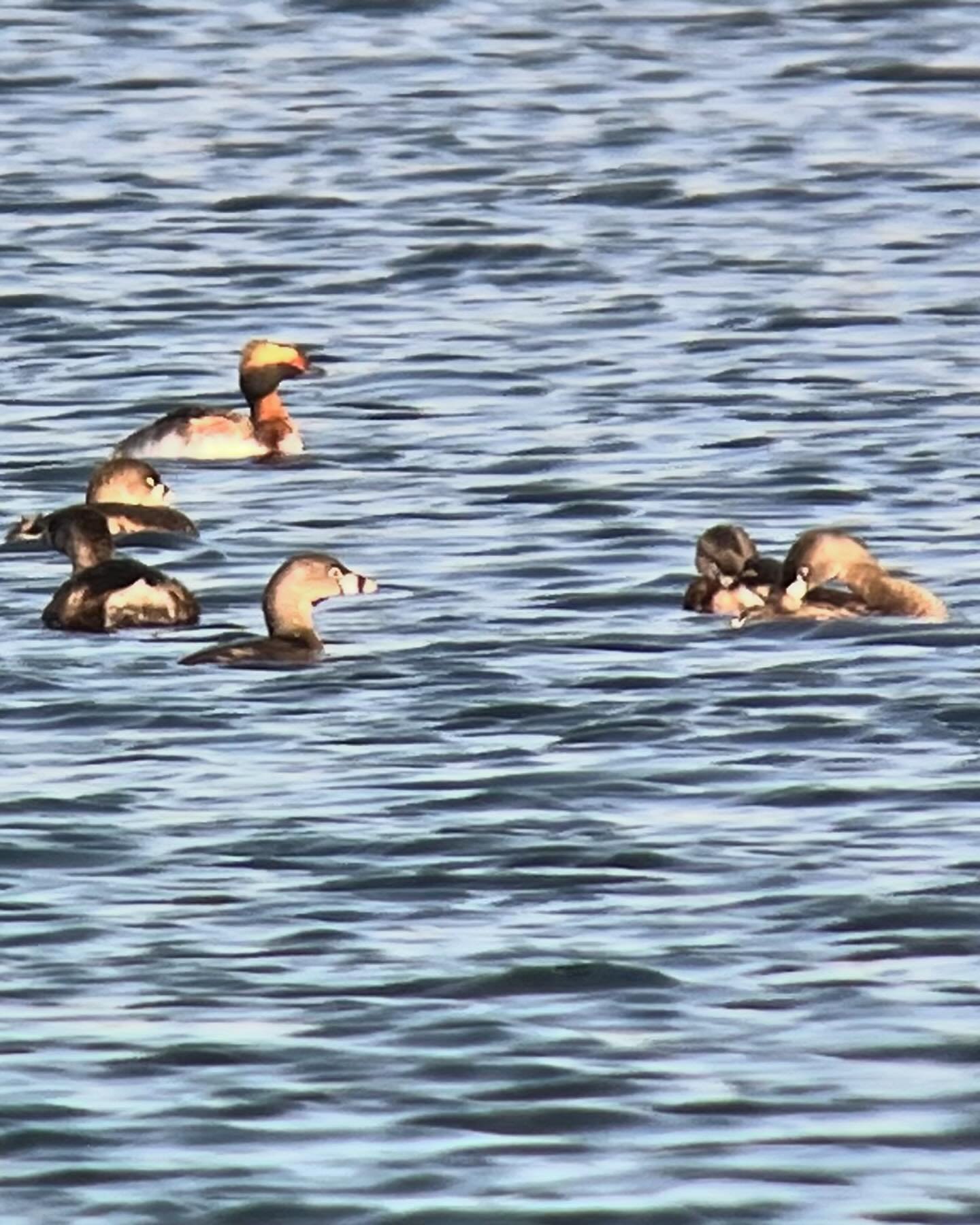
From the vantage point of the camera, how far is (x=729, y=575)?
16.0 metres

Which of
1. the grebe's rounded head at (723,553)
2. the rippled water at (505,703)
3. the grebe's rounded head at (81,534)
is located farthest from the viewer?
the grebe's rounded head at (81,534)

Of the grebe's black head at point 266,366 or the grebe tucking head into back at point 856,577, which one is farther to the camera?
the grebe's black head at point 266,366

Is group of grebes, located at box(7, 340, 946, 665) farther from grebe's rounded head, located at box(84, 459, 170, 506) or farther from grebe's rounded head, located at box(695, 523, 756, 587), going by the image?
grebe's rounded head, located at box(84, 459, 170, 506)

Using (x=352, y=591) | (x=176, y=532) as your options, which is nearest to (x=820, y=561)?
(x=352, y=591)

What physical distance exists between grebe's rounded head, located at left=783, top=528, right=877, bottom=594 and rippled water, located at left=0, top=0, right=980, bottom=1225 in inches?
7.2

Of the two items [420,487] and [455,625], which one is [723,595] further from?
[420,487]

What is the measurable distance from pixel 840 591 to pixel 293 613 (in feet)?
6.32

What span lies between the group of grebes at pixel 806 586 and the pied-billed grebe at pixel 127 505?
105 inches

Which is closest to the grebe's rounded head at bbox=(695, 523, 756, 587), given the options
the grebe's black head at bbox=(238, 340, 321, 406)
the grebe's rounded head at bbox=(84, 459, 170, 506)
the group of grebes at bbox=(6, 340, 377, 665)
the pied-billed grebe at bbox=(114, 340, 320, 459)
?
the group of grebes at bbox=(6, 340, 377, 665)

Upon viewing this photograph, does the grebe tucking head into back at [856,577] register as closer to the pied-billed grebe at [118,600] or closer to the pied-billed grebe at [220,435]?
the pied-billed grebe at [118,600]

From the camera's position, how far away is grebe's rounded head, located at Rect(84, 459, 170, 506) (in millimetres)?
18250

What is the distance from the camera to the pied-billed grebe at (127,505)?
58.4 feet

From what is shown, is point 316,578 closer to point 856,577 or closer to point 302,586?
point 302,586

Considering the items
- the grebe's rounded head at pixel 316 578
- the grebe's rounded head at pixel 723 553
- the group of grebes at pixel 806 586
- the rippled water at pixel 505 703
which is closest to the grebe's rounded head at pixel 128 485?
the rippled water at pixel 505 703
